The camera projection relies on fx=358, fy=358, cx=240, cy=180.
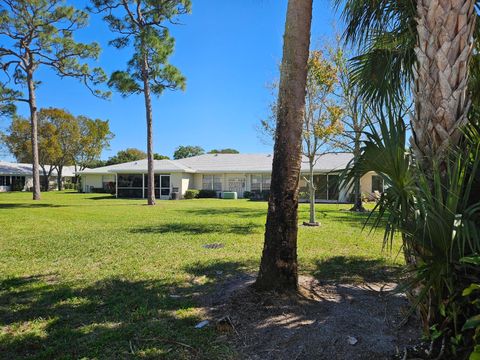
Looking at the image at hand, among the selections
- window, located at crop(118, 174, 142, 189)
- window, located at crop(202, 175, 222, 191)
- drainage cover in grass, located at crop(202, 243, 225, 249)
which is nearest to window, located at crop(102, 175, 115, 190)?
window, located at crop(118, 174, 142, 189)

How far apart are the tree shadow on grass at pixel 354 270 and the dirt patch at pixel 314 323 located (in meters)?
0.65

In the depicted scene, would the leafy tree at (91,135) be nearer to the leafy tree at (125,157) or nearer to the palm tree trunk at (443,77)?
the leafy tree at (125,157)

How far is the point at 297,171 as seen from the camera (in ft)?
15.7

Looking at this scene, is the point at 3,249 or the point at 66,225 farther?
the point at 66,225

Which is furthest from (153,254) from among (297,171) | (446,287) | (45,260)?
(446,287)

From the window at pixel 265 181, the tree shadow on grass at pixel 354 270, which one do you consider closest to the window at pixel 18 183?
the window at pixel 265 181

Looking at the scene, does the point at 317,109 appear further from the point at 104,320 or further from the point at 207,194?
the point at 207,194

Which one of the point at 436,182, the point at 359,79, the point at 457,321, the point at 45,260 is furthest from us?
the point at 45,260

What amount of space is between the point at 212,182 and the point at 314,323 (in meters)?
31.6

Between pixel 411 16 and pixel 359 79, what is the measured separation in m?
1.51

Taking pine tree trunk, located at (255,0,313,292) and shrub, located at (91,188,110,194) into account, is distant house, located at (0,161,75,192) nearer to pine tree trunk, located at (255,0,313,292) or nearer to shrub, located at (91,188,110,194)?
shrub, located at (91,188,110,194)

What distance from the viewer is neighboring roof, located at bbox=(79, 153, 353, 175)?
3195 cm

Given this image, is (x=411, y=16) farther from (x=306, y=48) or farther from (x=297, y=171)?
(x=297, y=171)

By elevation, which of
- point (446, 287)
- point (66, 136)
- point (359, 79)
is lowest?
point (446, 287)
